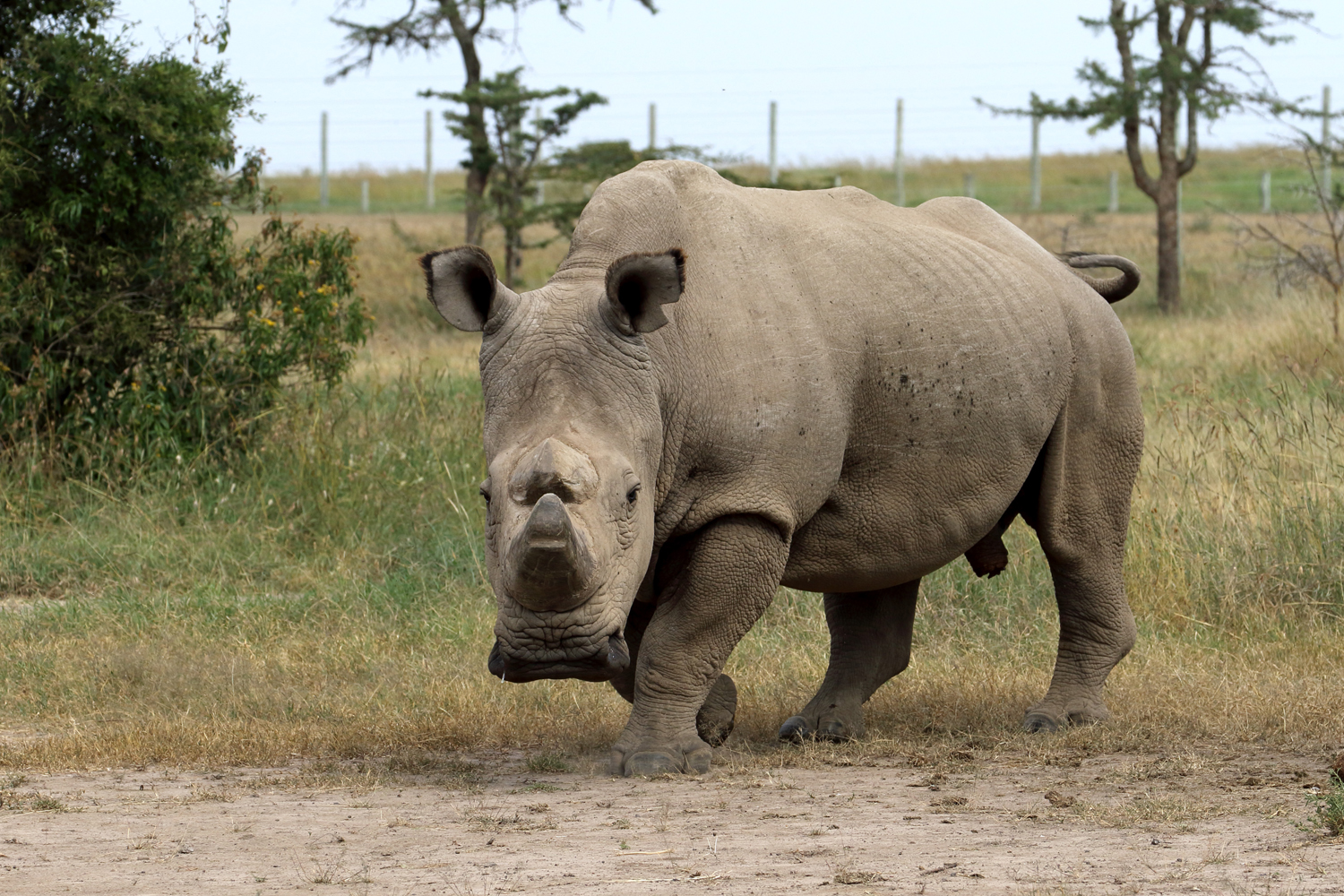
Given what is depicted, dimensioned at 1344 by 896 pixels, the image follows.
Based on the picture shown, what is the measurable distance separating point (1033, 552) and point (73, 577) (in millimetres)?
4870

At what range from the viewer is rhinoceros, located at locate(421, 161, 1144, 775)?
4.69 m

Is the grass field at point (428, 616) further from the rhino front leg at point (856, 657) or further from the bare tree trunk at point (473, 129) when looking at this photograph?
the bare tree trunk at point (473, 129)

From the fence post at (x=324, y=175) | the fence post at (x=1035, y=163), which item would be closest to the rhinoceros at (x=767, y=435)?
the fence post at (x=1035, y=163)

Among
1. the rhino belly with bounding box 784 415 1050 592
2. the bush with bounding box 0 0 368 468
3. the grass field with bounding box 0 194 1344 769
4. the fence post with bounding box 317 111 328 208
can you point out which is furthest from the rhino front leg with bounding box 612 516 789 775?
the fence post with bounding box 317 111 328 208

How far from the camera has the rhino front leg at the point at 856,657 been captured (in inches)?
236

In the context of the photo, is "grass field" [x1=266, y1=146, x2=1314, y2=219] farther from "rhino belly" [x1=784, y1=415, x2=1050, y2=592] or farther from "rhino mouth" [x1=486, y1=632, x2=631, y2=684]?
"rhino mouth" [x1=486, y1=632, x2=631, y2=684]

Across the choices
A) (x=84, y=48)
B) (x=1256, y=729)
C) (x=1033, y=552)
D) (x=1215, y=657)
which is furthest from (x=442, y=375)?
(x=1256, y=729)

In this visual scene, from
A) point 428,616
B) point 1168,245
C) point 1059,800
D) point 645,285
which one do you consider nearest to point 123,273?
point 428,616

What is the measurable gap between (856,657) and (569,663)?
1.86 m

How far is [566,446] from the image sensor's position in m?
4.65

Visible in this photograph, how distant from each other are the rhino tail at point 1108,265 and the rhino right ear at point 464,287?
2574 millimetres

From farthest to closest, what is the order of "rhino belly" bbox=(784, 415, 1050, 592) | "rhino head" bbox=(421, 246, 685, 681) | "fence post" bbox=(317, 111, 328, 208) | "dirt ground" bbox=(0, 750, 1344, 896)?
"fence post" bbox=(317, 111, 328, 208)
"rhino belly" bbox=(784, 415, 1050, 592)
"rhino head" bbox=(421, 246, 685, 681)
"dirt ground" bbox=(0, 750, 1344, 896)

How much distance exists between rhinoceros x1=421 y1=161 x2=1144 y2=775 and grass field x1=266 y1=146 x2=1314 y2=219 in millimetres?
22583

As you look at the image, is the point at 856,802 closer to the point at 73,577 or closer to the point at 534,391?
the point at 534,391
